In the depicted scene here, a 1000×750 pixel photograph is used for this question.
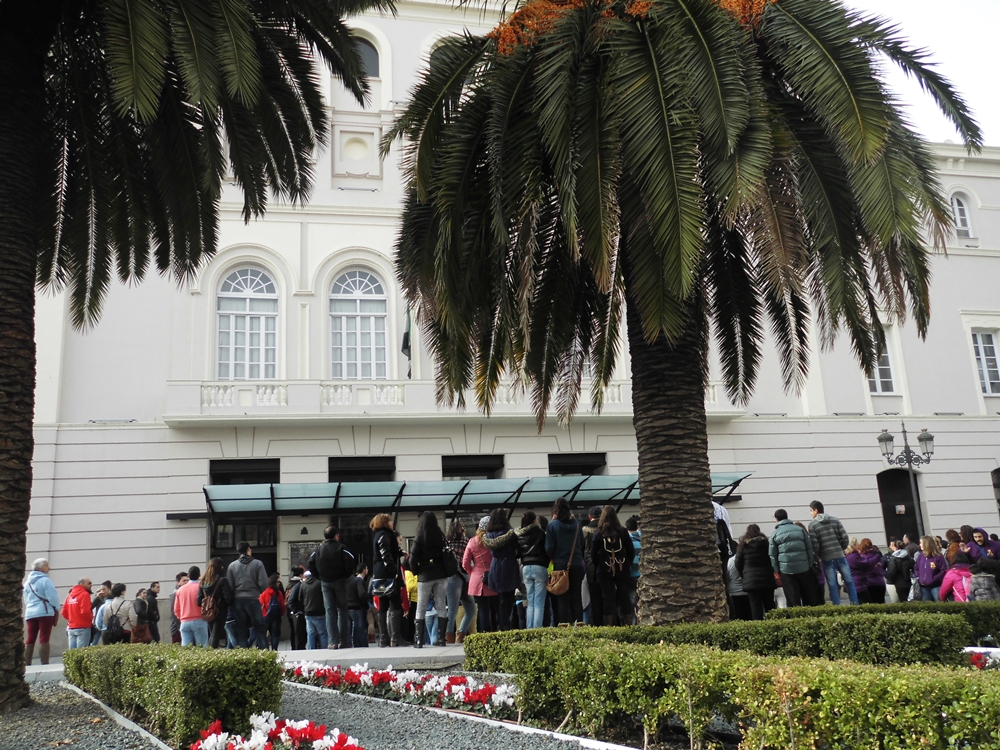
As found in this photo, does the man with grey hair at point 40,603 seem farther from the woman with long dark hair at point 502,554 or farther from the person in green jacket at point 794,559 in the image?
the person in green jacket at point 794,559

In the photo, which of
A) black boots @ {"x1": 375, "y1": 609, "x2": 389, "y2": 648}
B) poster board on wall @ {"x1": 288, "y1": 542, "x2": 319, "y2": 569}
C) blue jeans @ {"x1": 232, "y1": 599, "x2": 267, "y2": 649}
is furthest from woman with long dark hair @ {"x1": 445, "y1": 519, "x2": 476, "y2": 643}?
poster board on wall @ {"x1": 288, "y1": 542, "x2": 319, "y2": 569}

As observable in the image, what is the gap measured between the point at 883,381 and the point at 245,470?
61.1 feet

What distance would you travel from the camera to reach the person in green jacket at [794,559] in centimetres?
1270

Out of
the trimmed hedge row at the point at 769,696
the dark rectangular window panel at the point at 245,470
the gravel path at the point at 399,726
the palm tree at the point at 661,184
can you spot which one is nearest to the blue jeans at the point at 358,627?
the palm tree at the point at 661,184

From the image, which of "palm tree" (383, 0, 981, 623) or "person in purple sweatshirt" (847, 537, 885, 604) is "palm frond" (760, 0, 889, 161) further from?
"person in purple sweatshirt" (847, 537, 885, 604)

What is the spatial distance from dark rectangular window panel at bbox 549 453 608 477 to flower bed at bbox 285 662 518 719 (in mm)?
15069

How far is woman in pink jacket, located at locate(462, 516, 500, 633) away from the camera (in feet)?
41.0

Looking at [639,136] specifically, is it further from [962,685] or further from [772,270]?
[962,685]

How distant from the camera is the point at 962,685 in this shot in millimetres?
4129

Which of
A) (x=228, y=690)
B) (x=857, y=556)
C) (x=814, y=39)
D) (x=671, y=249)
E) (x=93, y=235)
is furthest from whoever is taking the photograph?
(x=857, y=556)

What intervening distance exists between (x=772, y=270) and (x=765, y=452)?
684 inches

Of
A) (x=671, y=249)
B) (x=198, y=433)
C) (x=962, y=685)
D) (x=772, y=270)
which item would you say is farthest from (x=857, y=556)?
(x=198, y=433)

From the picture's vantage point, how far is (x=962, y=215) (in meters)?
29.1

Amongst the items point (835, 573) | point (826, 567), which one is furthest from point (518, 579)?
point (835, 573)
